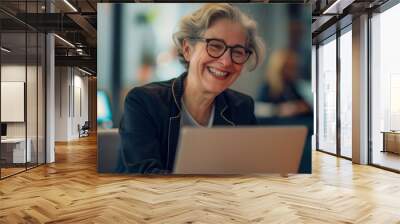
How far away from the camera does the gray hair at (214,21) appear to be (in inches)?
256

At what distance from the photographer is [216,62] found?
21.1 ft

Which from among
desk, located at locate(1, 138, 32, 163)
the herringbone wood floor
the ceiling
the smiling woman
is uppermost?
the ceiling

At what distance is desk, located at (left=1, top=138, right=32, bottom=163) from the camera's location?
666 cm

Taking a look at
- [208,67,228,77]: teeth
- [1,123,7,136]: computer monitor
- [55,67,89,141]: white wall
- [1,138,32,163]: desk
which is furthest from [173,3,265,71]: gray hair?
[55,67,89,141]: white wall

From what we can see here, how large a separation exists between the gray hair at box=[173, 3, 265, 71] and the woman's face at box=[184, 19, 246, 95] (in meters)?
0.09

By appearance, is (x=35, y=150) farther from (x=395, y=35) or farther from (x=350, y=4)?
(x=395, y=35)

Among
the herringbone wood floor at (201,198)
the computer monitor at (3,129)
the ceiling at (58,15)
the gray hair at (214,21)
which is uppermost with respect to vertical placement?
the ceiling at (58,15)

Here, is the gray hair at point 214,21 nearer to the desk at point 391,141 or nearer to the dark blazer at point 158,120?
the dark blazer at point 158,120

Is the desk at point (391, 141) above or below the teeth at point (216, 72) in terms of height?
below

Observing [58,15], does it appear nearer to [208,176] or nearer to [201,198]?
[208,176]

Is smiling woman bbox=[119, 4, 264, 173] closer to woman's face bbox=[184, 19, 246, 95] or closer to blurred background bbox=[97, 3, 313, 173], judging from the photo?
woman's face bbox=[184, 19, 246, 95]

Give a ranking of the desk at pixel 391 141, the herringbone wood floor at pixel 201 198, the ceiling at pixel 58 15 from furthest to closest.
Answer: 1. the desk at pixel 391 141
2. the ceiling at pixel 58 15
3. the herringbone wood floor at pixel 201 198

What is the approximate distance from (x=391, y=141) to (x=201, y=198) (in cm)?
447

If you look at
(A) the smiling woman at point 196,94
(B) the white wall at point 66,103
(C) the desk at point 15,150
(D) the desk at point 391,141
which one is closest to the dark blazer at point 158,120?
(A) the smiling woman at point 196,94
